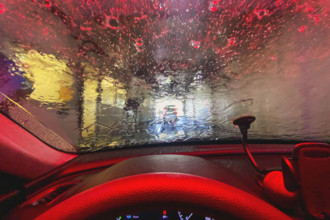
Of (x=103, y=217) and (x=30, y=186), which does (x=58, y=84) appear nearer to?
(x=30, y=186)

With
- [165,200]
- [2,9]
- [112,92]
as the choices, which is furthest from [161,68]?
[165,200]

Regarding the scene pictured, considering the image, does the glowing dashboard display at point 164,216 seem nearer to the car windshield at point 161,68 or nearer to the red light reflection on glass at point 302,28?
the car windshield at point 161,68

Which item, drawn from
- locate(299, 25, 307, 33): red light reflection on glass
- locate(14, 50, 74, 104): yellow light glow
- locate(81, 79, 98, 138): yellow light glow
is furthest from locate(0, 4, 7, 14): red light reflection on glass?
locate(299, 25, 307, 33): red light reflection on glass

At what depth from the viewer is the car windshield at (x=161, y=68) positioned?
1.32m

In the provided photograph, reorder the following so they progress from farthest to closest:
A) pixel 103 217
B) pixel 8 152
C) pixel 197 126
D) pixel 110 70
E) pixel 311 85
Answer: pixel 197 126 < pixel 311 85 < pixel 110 70 < pixel 8 152 < pixel 103 217

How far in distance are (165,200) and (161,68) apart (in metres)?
1.68

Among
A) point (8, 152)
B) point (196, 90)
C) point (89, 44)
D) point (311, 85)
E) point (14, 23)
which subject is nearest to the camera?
point (14, 23)

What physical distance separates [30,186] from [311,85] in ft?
13.3

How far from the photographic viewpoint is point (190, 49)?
1738mm

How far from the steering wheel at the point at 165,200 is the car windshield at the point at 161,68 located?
1.41 meters

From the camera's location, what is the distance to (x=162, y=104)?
8.63 ft

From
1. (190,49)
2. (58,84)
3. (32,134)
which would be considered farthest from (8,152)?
(190,49)

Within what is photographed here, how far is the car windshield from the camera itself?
4.34 feet

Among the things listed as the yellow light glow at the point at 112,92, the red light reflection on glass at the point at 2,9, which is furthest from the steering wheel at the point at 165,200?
the yellow light glow at the point at 112,92
